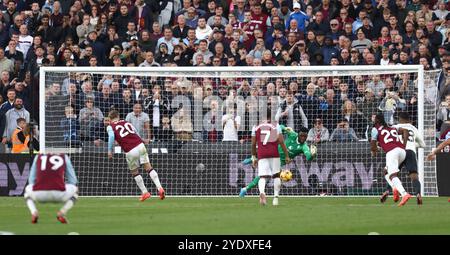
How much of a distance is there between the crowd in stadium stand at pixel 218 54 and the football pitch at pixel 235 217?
3515 mm

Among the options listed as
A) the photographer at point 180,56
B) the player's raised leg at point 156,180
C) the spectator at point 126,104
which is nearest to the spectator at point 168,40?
the photographer at point 180,56

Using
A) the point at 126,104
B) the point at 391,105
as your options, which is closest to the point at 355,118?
the point at 391,105

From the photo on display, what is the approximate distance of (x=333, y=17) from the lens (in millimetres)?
33688

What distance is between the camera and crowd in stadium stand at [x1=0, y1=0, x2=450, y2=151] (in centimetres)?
3058

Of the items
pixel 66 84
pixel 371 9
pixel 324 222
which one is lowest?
pixel 324 222

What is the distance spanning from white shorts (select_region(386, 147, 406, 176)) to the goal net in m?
4.40

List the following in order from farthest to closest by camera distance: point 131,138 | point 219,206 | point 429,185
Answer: point 429,185, point 131,138, point 219,206

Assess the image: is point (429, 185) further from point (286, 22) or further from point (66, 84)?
point (66, 84)

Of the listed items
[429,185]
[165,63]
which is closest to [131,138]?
[165,63]

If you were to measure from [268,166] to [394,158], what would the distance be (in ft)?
8.83

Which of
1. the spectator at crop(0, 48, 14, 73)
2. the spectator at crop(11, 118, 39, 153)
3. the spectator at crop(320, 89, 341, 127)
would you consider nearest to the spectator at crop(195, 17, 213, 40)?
the spectator at crop(320, 89, 341, 127)

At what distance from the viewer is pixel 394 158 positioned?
25.4 m

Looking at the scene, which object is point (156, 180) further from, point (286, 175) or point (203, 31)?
point (203, 31)

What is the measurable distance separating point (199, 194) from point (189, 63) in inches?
166
